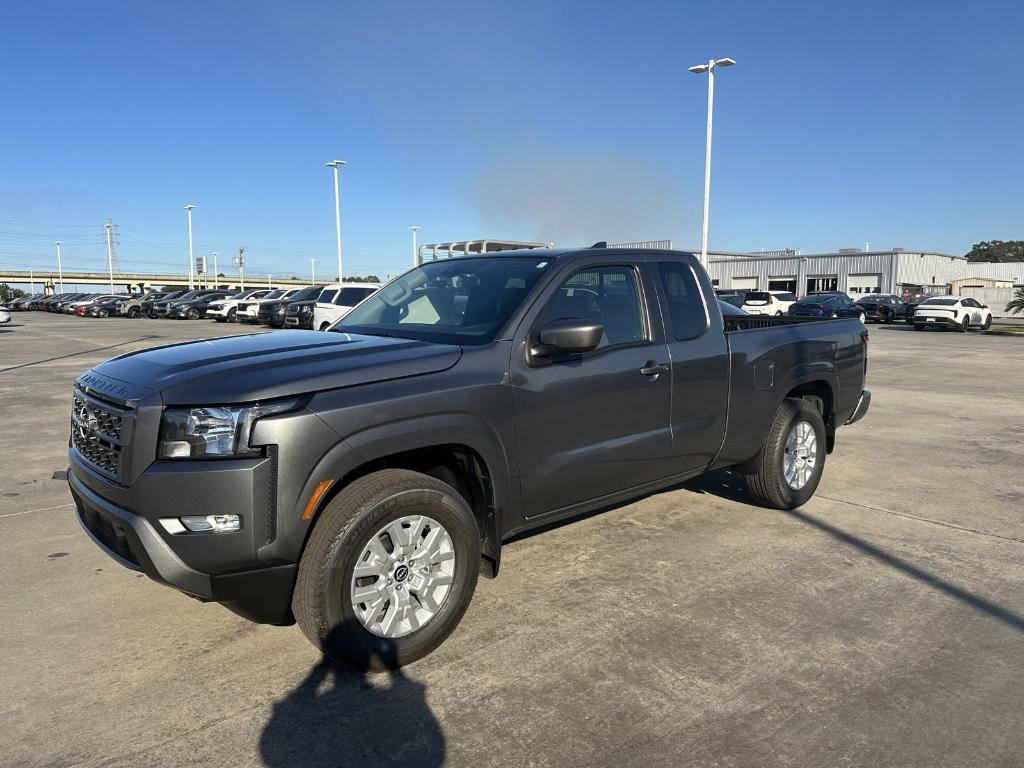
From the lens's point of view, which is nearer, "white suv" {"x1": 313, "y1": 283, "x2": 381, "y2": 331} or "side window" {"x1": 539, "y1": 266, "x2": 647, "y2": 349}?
"side window" {"x1": 539, "y1": 266, "x2": 647, "y2": 349}

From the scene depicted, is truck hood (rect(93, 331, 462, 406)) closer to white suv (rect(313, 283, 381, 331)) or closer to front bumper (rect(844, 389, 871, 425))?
front bumper (rect(844, 389, 871, 425))

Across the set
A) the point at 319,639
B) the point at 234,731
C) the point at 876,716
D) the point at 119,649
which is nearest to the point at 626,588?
the point at 876,716

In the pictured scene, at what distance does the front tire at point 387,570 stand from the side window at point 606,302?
1.22m

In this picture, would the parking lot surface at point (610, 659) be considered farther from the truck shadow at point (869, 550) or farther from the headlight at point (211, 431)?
the headlight at point (211, 431)

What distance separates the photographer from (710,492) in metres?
6.04

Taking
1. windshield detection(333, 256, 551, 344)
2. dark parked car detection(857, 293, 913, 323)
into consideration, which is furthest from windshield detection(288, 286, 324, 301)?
windshield detection(333, 256, 551, 344)

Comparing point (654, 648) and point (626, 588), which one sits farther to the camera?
point (626, 588)

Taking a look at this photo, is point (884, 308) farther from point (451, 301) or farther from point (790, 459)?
point (451, 301)

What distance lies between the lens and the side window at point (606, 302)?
4016 millimetres

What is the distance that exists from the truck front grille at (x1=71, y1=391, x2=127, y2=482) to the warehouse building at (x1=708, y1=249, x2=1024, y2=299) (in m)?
51.6

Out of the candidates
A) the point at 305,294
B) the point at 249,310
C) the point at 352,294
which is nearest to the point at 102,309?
the point at 249,310

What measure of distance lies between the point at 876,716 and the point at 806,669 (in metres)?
0.38

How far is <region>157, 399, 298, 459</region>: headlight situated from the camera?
9.39 feet

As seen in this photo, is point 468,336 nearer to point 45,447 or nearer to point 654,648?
point 654,648
